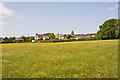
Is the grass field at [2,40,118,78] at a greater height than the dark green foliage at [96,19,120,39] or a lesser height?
lesser

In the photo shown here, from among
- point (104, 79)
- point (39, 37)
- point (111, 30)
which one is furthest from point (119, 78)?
point (39, 37)

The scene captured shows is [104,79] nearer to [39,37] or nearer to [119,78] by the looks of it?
[119,78]

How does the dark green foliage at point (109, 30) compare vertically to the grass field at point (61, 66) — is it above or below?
above

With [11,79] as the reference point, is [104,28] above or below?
above

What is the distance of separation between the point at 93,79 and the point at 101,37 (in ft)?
249

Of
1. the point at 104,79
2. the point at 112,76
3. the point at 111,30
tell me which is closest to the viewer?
the point at 104,79

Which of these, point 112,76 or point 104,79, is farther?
point 112,76

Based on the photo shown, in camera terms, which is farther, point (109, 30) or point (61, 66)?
point (109, 30)

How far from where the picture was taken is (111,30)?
66.1m

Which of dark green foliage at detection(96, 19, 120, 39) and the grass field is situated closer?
the grass field

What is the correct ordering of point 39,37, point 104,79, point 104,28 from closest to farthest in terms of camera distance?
point 104,79 < point 104,28 < point 39,37

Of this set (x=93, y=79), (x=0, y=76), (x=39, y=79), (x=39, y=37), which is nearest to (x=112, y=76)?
Answer: (x=93, y=79)

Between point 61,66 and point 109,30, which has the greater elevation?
point 109,30

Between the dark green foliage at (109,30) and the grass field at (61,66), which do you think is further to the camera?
the dark green foliage at (109,30)
